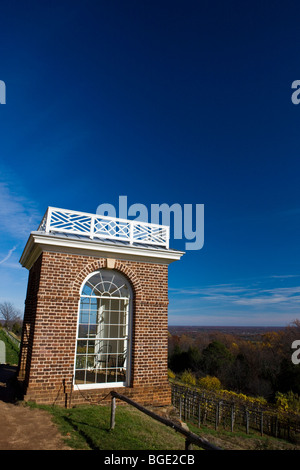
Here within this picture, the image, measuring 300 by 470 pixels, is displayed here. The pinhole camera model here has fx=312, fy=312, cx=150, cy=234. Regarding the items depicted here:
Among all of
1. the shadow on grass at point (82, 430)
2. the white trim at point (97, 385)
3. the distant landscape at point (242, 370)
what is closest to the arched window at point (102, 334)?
the white trim at point (97, 385)

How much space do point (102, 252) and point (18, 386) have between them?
15.7 ft

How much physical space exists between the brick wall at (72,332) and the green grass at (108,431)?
59cm

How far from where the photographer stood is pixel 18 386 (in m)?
9.46

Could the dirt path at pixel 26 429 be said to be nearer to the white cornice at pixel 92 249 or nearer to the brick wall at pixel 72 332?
the brick wall at pixel 72 332

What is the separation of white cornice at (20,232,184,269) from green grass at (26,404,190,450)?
4153mm

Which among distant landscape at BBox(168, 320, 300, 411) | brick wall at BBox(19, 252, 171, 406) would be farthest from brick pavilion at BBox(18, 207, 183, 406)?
distant landscape at BBox(168, 320, 300, 411)

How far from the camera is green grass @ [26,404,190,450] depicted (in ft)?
19.4

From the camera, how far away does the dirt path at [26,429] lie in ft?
18.6

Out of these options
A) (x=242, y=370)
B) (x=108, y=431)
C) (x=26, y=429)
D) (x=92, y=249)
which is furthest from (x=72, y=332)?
(x=242, y=370)

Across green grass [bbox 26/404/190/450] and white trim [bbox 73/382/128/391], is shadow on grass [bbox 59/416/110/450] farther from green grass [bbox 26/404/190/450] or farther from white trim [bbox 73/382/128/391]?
white trim [bbox 73/382/128/391]
